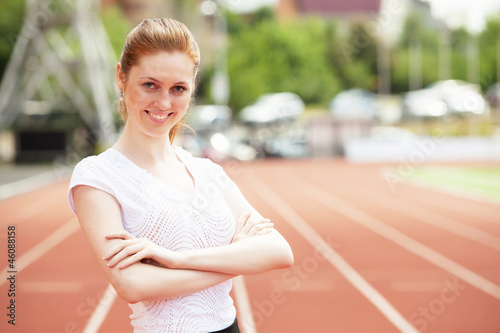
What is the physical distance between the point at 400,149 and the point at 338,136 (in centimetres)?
336

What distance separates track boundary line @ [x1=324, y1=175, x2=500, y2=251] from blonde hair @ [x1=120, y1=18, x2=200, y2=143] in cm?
818

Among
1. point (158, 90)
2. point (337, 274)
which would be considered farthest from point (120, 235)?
point (337, 274)

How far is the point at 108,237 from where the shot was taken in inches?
60.6

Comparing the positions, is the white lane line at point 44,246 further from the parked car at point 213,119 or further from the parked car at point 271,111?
the parked car at point 271,111

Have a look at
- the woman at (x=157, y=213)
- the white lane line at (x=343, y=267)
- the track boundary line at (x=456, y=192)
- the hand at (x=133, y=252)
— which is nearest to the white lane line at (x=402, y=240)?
the white lane line at (x=343, y=267)

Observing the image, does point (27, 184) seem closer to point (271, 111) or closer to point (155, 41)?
point (155, 41)

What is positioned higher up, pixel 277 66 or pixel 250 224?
pixel 277 66

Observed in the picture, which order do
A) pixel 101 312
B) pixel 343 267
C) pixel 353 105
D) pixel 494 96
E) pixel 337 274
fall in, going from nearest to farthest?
pixel 101 312
pixel 337 274
pixel 343 267
pixel 353 105
pixel 494 96

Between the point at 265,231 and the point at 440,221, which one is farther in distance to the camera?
the point at 440,221

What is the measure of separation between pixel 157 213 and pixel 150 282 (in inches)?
6.5

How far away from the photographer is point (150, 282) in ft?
5.11

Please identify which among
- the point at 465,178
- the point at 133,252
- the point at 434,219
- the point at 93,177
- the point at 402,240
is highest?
the point at 93,177

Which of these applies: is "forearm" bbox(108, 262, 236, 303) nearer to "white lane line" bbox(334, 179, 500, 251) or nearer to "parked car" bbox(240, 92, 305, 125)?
"white lane line" bbox(334, 179, 500, 251)

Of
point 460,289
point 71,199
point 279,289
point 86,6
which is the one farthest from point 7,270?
point 86,6
